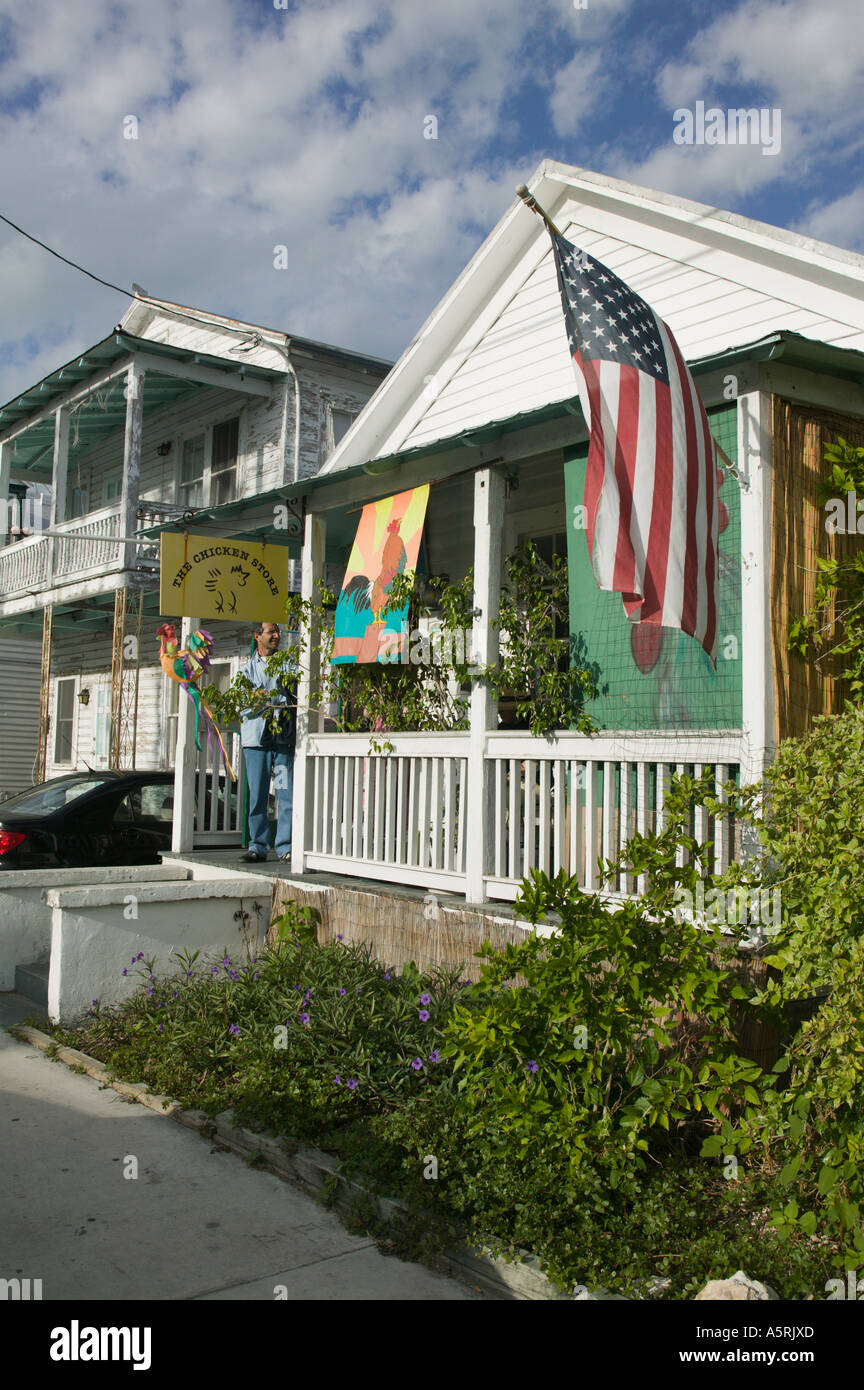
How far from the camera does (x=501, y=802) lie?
6211 mm

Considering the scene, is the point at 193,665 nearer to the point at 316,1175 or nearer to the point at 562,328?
the point at 562,328

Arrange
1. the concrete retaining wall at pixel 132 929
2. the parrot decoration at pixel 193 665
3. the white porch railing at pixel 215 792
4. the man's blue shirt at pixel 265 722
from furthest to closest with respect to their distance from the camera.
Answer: the white porch railing at pixel 215 792, the parrot decoration at pixel 193 665, the man's blue shirt at pixel 265 722, the concrete retaining wall at pixel 132 929

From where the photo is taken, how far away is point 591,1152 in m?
3.88

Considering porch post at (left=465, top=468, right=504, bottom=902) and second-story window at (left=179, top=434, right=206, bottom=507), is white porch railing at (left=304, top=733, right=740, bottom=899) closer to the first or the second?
porch post at (left=465, top=468, right=504, bottom=902)

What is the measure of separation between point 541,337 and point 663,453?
179 inches

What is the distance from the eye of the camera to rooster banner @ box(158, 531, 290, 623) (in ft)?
26.8

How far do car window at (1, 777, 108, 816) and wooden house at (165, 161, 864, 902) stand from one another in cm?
195

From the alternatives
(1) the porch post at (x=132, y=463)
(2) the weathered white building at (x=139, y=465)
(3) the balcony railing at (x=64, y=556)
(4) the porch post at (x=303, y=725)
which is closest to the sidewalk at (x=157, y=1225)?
(4) the porch post at (x=303, y=725)

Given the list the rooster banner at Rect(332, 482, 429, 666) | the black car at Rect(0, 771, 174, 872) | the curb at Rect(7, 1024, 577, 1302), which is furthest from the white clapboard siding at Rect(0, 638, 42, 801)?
the rooster banner at Rect(332, 482, 429, 666)

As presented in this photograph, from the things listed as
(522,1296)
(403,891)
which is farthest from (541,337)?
(522,1296)

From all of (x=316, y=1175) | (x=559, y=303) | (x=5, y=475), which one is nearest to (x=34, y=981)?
(x=316, y=1175)

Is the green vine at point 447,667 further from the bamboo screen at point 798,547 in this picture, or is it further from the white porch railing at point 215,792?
the white porch railing at point 215,792

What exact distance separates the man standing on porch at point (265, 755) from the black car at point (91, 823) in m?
2.00

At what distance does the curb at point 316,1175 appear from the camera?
3592mm
